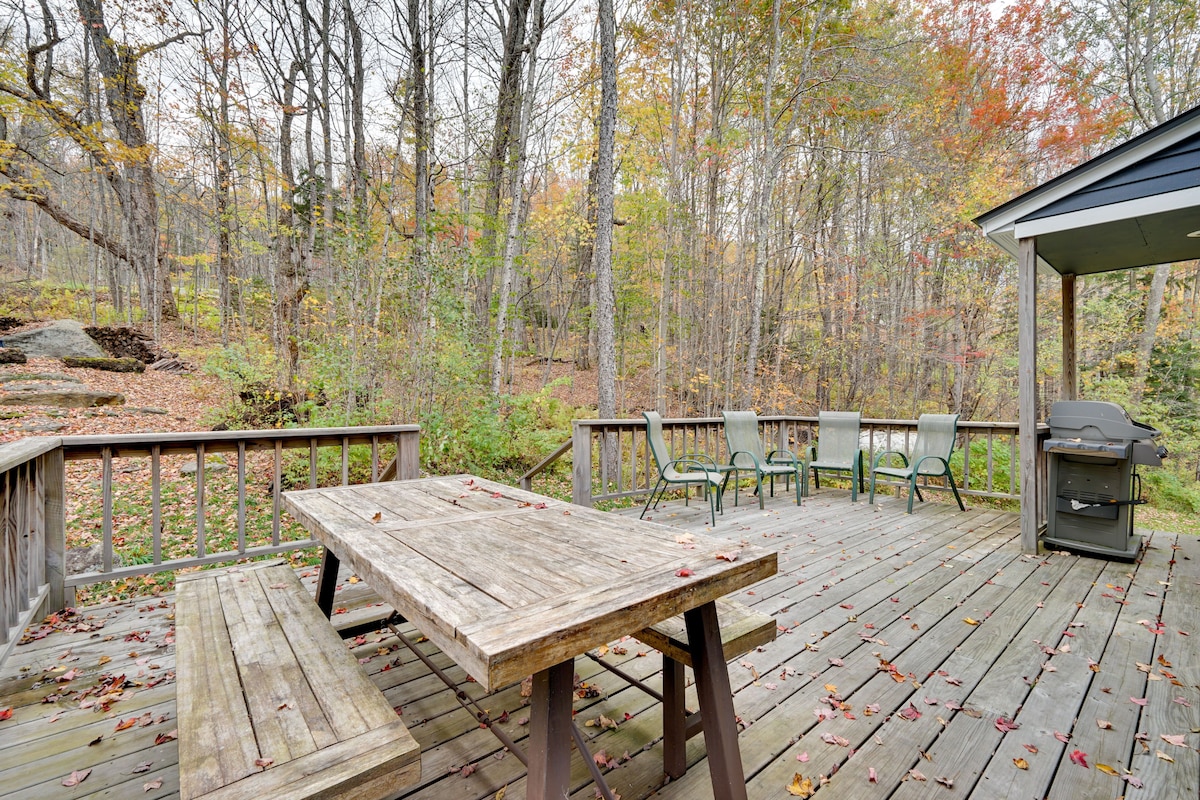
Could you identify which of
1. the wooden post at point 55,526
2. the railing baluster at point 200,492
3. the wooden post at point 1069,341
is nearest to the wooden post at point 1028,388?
the wooden post at point 1069,341

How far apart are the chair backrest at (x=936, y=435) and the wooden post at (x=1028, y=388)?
0.98 metres

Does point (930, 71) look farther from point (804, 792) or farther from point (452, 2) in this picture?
point (804, 792)

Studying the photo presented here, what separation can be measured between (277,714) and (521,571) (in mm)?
587

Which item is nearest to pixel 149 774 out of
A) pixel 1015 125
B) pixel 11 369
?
pixel 11 369

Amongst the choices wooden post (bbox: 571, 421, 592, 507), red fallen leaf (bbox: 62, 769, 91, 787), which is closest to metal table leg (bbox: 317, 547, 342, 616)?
red fallen leaf (bbox: 62, 769, 91, 787)

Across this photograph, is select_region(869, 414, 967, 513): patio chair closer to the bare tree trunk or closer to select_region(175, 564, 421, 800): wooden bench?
the bare tree trunk

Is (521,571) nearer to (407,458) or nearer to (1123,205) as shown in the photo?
(407,458)

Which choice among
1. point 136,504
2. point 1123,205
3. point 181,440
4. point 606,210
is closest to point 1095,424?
point 1123,205

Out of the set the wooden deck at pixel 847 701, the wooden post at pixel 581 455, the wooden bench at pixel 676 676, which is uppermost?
the wooden post at pixel 581 455

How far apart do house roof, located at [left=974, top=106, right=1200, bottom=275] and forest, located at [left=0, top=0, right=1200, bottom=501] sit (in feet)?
10.6

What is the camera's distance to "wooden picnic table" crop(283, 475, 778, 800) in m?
0.94

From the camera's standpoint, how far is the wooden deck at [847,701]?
147 centimetres

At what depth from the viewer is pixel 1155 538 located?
13.4ft

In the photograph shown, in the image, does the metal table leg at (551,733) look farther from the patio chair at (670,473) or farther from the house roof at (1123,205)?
the house roof at (1123,205)
